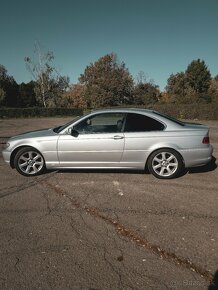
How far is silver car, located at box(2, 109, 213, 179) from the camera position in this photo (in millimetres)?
6566

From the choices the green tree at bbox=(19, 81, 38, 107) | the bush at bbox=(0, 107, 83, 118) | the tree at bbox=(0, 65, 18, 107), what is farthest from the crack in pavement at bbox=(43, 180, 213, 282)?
the green tree at bbox=(19, 81, 38, 107)

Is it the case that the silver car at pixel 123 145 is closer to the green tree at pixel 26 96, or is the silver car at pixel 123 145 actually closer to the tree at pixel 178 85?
the tree at pixel 178 85

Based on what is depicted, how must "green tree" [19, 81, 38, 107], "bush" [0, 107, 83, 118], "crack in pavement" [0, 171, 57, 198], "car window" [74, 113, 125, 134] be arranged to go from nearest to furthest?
"crack in pavement" [0, 171, 57, 198], "car window" [74, 113, 125, 134], "bush" [0, 107, 83, 118], "green tree" [19, 81, 38, 107]

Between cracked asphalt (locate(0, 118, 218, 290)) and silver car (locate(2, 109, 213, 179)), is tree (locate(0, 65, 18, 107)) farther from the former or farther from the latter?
cracked asphalt (locate(0, 118, 218, 290))

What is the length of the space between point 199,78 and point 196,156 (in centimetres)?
5213

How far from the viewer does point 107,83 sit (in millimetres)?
56656

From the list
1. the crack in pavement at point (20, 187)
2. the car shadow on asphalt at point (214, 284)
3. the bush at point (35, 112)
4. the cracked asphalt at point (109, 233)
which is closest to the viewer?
the car shadow on asphalt at point (214, 284)

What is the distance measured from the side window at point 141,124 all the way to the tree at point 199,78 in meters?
51.5

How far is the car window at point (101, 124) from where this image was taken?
6773 mm

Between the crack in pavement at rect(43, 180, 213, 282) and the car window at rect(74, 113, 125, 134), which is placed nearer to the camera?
the crack in pavement at rect(43, 180, 213, 282)

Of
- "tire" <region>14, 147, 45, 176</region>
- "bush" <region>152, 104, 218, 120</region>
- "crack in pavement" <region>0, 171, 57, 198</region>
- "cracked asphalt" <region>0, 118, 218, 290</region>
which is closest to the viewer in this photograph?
"cracked asphalt" <region>0, 118, 218, 290</region>

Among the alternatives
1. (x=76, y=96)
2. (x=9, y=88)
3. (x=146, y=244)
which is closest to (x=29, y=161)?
(x=146, y=244)

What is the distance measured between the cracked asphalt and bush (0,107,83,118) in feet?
119

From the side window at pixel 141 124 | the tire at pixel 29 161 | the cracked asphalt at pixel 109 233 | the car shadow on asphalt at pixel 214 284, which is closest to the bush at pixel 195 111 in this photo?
the side window at pixel 141 124
